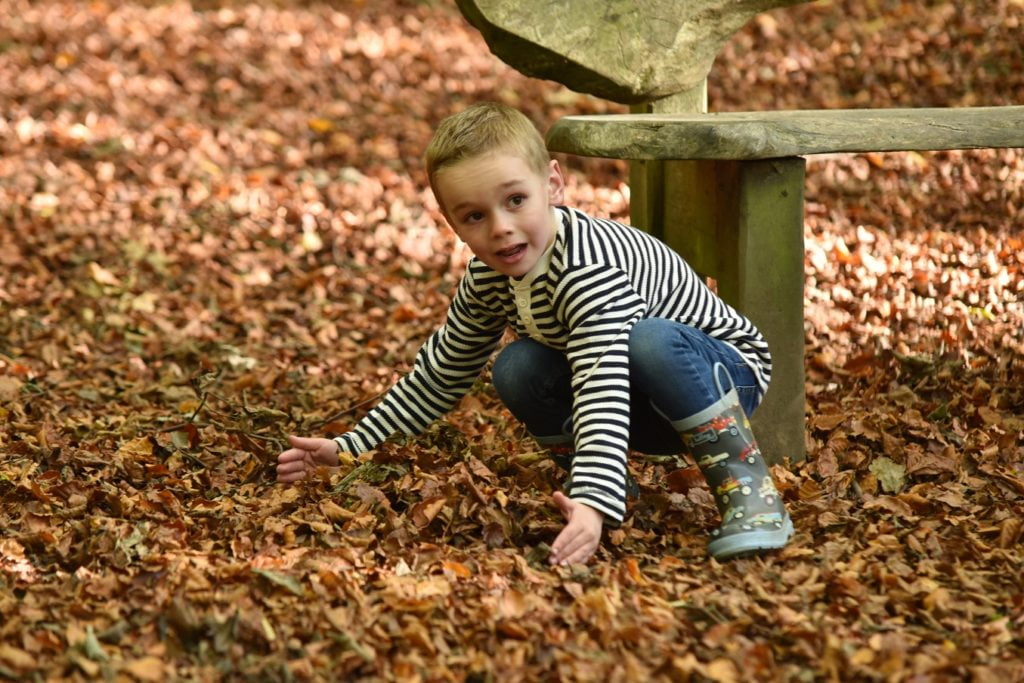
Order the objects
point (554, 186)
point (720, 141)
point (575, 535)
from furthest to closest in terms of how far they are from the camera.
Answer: point (720, 141), point (554, 186), point (575, 535)

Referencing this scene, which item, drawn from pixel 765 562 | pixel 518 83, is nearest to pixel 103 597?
pixel 765 562

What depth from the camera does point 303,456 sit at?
3260mm

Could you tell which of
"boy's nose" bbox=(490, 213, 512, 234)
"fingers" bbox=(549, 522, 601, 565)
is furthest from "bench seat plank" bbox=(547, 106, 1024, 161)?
"fingers" bbox=(549, 522, 601, 565)

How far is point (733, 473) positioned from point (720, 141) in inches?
32.3

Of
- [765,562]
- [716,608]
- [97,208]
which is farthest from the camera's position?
[97,208]

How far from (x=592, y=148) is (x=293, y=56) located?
17.6 ft

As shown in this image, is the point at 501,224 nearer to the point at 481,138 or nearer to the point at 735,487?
the point at 481,138

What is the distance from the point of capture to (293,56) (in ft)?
26.5

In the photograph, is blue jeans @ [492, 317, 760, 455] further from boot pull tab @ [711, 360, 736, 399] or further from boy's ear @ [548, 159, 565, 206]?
boy's ear @ [548, 159, 565, 206]

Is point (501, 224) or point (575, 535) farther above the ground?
point (501, 224)

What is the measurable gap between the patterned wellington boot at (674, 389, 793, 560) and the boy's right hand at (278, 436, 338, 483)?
0.96 metres

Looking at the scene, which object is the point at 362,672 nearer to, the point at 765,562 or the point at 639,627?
the point at 639,627

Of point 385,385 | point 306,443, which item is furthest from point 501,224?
point 385,385

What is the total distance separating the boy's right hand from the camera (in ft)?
10.6
